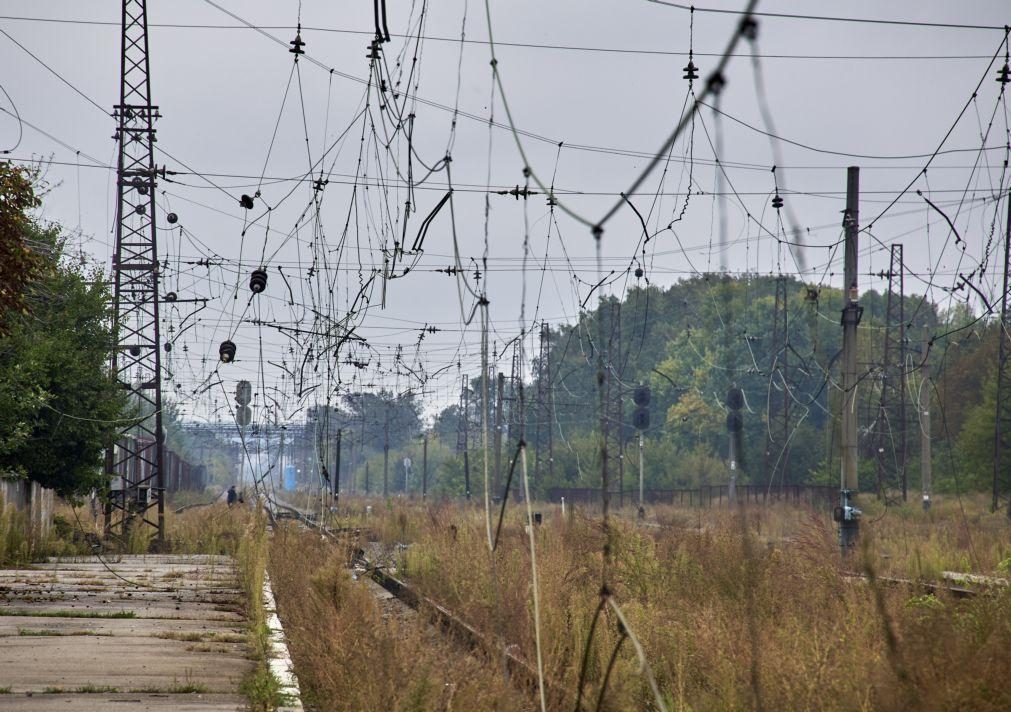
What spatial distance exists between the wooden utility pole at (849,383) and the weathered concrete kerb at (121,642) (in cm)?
1049

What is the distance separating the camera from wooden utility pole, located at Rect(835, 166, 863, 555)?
21.8 m

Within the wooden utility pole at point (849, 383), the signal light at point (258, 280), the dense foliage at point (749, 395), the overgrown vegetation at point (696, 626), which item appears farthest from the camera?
the dense foliage at point (749, 395)

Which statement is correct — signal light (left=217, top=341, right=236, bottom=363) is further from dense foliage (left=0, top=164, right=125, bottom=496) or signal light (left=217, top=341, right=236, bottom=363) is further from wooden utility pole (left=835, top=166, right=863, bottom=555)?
wooden utility pole (left=835, top=166, right=863, bottom=555)

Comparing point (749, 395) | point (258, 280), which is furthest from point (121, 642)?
point (749, 395)

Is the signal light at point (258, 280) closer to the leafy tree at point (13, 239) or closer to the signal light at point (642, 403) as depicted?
the leafy tree at point (13, 239)

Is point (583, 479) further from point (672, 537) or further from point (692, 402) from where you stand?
point (672, 537)

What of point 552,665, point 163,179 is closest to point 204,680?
point 552,665

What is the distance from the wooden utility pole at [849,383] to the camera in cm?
2175

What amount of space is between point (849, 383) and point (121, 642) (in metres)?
13.3

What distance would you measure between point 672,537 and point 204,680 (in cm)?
1232

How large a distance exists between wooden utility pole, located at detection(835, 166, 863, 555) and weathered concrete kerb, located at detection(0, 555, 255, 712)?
34.4 ft

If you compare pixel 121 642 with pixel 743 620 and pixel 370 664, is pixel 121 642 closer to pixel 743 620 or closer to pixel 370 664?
pixel 370 664

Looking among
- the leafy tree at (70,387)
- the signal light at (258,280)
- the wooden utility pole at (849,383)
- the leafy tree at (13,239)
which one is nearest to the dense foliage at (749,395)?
the leafy tree at (70,387)

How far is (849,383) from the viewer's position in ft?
70.8
